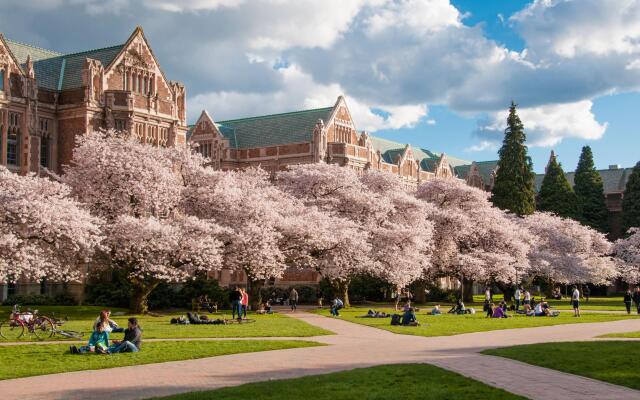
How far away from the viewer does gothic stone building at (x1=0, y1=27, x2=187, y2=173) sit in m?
53.2

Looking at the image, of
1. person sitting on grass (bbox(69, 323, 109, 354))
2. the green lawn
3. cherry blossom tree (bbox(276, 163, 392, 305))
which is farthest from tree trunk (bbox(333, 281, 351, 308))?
person sitting on grass (bbox(69, 323, 109, 354))

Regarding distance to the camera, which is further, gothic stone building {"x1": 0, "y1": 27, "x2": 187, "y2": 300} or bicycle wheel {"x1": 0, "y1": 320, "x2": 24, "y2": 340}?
gothic stone building {"x1": 0, "y1": 27, "x2": 187, "y2": 300}

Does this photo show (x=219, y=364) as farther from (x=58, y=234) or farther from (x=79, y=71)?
(x=79, y=71)

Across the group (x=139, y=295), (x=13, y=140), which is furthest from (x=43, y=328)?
(x=13, y=140)

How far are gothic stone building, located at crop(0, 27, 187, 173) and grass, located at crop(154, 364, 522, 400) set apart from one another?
134ft

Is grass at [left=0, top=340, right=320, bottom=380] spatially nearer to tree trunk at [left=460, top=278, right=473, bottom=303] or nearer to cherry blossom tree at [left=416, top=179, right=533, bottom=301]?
cherry blossom tree at [left=416, top=179, right=533, bottom=301]

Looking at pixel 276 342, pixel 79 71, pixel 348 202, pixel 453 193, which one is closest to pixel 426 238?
pixel 348 202

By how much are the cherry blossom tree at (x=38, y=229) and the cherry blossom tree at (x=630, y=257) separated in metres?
54.7

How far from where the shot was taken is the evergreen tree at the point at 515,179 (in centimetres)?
8225

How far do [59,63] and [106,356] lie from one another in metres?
42.8

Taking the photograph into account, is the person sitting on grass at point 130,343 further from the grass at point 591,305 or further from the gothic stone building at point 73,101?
the grass at point 591,305

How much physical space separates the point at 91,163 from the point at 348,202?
68.2ft

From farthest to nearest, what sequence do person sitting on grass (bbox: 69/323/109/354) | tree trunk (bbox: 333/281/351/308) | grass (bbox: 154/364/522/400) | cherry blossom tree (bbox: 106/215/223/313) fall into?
tree trunk (bbox: 333/281/351/308)
cherry blossom tree (bbox: 106/215/223/313)
person sitting on grass (bbox: 69/323/109/354)
grass (bbox: 154/364/522/400)

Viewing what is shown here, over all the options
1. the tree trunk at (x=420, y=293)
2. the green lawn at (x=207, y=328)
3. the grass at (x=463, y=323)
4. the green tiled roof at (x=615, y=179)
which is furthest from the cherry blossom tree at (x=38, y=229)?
the green tiled roof at (x=615, y=179)
